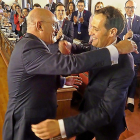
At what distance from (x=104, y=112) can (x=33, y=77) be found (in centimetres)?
46

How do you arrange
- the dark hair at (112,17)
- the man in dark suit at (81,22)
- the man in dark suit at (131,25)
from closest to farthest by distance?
the dark hair at (112,17) → the man in dark suit at (131,25) → the man in dark suit at (81,22)

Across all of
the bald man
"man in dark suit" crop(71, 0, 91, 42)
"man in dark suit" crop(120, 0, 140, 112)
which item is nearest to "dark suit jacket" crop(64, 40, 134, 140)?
the bald man

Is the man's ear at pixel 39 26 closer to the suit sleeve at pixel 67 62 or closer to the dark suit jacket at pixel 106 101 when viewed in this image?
the suit sleeve at pixel 67 62

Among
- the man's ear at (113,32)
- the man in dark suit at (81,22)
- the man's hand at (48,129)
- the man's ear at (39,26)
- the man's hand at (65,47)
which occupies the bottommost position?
the man's hand at (48,129)

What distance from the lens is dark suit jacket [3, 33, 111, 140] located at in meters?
0.90

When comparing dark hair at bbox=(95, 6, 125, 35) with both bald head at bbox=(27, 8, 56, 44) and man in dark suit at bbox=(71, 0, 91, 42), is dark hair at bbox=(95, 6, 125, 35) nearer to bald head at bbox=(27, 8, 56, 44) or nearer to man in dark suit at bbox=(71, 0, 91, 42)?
bald head at bbox=(27, 8, 56, 44)

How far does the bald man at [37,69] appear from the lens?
0.90 metres

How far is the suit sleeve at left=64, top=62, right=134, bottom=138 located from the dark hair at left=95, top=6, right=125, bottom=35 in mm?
261

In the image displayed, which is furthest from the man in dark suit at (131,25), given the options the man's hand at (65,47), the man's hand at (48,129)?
the man's hand at (48,129)

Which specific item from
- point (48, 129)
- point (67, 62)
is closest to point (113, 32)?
point (67, 62)

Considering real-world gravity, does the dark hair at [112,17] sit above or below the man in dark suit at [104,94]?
above

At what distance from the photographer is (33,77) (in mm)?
1053

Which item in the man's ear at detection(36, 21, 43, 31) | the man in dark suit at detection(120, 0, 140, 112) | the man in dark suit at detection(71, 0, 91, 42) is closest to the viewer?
the man's ear at detection(36, 21, 43, 31)

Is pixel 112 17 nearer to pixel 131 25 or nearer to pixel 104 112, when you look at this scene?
pixel 104 112
